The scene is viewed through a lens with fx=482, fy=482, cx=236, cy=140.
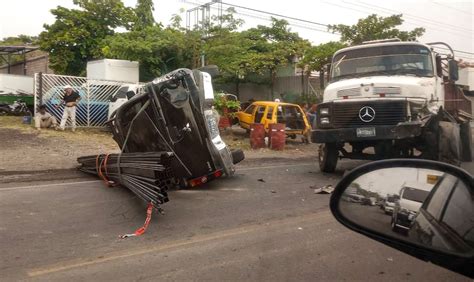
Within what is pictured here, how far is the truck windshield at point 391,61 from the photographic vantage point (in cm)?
976

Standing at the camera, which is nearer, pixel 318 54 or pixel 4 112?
pixel 4 112

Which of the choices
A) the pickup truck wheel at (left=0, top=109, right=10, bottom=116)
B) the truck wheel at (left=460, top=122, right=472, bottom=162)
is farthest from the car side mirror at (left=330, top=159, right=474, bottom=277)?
the pickup truck wheel at (left=0, top=109, right=10, bottom=116)

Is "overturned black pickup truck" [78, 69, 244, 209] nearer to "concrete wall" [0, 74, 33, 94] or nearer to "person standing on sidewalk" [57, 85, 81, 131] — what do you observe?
"person standing on sidewalk" [57, 85, 81, 131]

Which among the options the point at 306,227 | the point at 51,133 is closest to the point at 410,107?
the point at 306,227

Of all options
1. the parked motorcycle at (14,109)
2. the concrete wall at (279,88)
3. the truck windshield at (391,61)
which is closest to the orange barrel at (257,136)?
the truck windshield at (391,61)

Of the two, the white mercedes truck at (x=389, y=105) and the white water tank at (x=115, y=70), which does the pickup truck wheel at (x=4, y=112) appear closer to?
the white water tank at (x=115, y=70)

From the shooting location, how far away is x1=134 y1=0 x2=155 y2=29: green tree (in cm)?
2628

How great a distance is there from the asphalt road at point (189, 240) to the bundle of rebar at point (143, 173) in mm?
265

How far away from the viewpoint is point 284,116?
18.4 metres

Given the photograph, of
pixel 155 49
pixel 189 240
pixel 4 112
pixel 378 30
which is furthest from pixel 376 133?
pixel 4 112

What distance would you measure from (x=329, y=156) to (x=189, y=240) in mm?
5762

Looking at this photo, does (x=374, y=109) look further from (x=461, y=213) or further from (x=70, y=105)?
(x=70, y=105)

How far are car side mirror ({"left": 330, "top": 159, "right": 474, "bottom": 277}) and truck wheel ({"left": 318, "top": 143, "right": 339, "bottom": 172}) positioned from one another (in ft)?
26.4

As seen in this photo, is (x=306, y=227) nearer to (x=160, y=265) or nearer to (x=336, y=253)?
(x=336, y=253)
